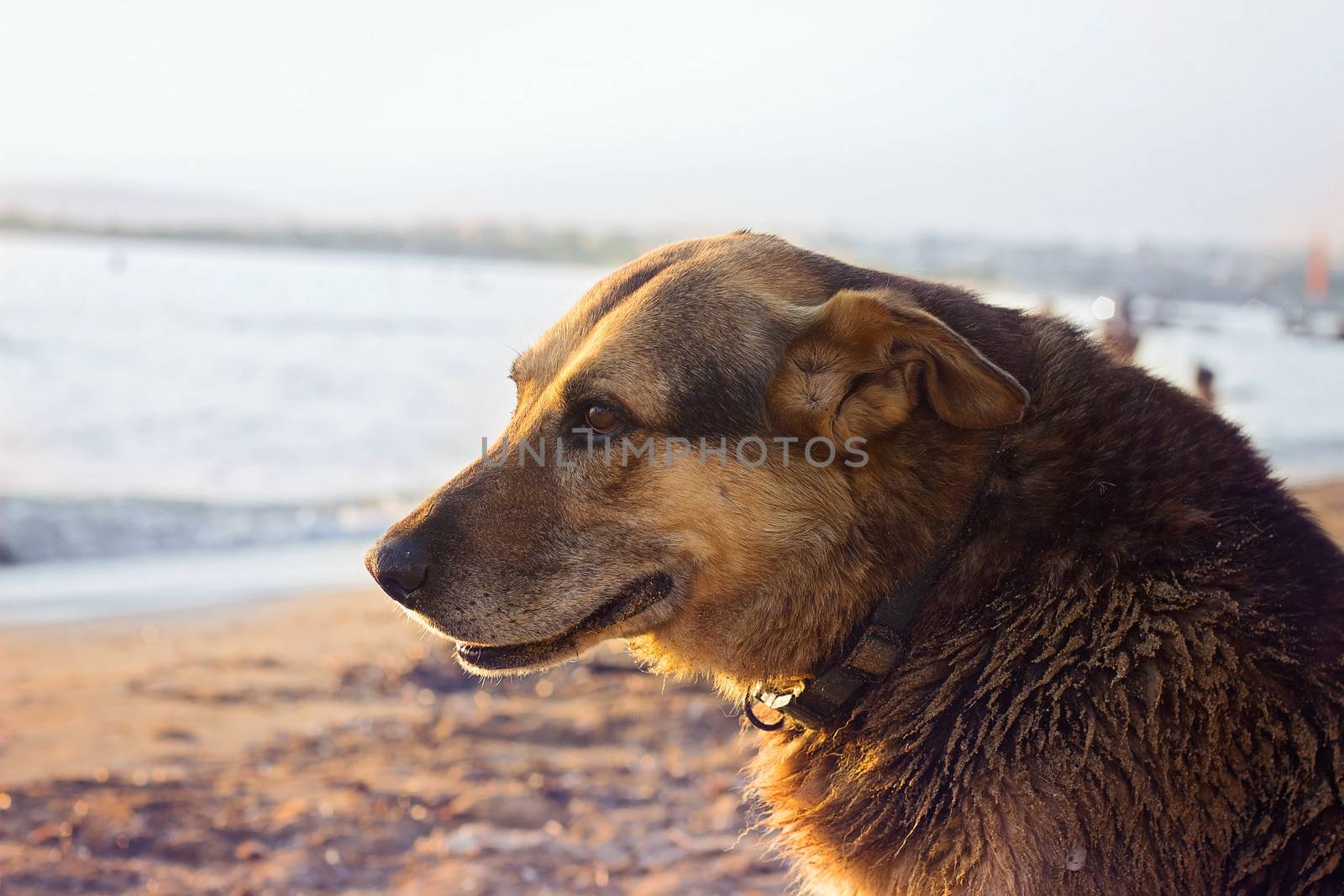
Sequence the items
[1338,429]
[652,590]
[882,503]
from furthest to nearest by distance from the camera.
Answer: [1338,429] < [652,590] < [882,503]

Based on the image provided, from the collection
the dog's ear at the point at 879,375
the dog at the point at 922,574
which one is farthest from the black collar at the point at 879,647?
the dog's ear at the point at 879,375

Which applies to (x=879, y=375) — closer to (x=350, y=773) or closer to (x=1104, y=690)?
(x=1104, y=690)

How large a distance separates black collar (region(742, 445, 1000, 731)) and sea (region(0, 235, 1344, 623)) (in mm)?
899

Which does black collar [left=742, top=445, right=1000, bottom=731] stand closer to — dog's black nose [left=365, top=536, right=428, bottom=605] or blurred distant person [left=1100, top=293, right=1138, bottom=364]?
dog's black nose [left=365, top=536, right=428, bottom=605]

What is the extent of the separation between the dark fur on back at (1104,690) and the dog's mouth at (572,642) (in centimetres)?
57

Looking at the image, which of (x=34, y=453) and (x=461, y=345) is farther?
(x=461, y=345)

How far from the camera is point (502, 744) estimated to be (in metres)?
5.41

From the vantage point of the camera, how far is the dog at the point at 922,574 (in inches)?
93.1

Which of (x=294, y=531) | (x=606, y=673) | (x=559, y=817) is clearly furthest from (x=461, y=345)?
(x=559, y=817)

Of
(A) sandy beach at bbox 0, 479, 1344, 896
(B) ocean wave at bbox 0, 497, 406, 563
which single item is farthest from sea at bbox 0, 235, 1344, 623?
(A) sandy beach at bbox 0, 479, 1344, 896

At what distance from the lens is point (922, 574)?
2750mm

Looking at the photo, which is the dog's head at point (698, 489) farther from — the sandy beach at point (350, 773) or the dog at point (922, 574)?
the sandy beach at point (350, 773)

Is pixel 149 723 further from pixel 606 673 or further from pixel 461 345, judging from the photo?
pixel 461 345

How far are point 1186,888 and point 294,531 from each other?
10.3 m
